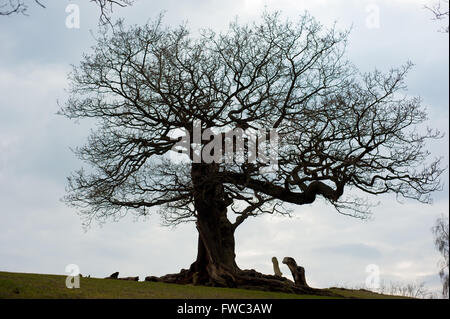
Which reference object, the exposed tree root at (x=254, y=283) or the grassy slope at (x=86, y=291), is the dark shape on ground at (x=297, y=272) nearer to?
the exposed tree root at (x=254, y=283)

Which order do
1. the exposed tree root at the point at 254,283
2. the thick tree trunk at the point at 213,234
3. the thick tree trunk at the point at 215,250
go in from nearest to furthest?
the exposed tree root at the point at 254,283
the thick tree trunk at the point at 215,250
the thick tree trunk at the point at 213,234

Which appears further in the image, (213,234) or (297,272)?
(297,272)

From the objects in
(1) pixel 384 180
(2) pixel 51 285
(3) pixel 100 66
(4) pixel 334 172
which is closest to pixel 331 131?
(4) pixel 334 172

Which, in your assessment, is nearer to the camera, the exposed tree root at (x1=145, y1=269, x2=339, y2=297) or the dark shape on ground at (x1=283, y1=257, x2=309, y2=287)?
the exposed tree root at (x1=145, y1=269, x2=339, y2=297)

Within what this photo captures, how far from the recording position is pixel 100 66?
68.4ft

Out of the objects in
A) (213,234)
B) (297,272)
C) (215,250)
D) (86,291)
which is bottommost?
(86,291)

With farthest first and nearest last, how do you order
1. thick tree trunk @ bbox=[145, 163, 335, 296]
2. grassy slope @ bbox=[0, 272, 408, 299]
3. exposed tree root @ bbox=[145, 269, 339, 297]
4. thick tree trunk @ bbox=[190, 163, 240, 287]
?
thick tree trunk @ bbox=[190, 163, 240, 287]
thick tree trunk @ bbox=[145, 163, 335, 296]
exposed tree root @ bbox=[145, 269, 339, 297]
grassy slope @ bbox=[0, 272, 408, 299]

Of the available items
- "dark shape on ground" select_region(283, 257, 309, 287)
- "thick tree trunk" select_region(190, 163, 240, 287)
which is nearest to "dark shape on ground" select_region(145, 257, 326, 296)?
"dark shape on ground" select_region(283, 257, 309, 287)

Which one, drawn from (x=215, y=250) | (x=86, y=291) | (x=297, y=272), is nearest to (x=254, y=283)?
(x=215, y=250)

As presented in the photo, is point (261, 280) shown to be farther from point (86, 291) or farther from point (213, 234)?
point (86, 291)

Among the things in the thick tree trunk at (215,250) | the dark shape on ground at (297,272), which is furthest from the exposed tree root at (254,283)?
the dark shape on ground at (297,272)

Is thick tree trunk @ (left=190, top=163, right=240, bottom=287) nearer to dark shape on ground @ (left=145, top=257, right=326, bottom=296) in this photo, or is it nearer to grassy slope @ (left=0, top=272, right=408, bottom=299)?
dark shape on ground @ (left=145, top=257, right=326, bottom=296)
